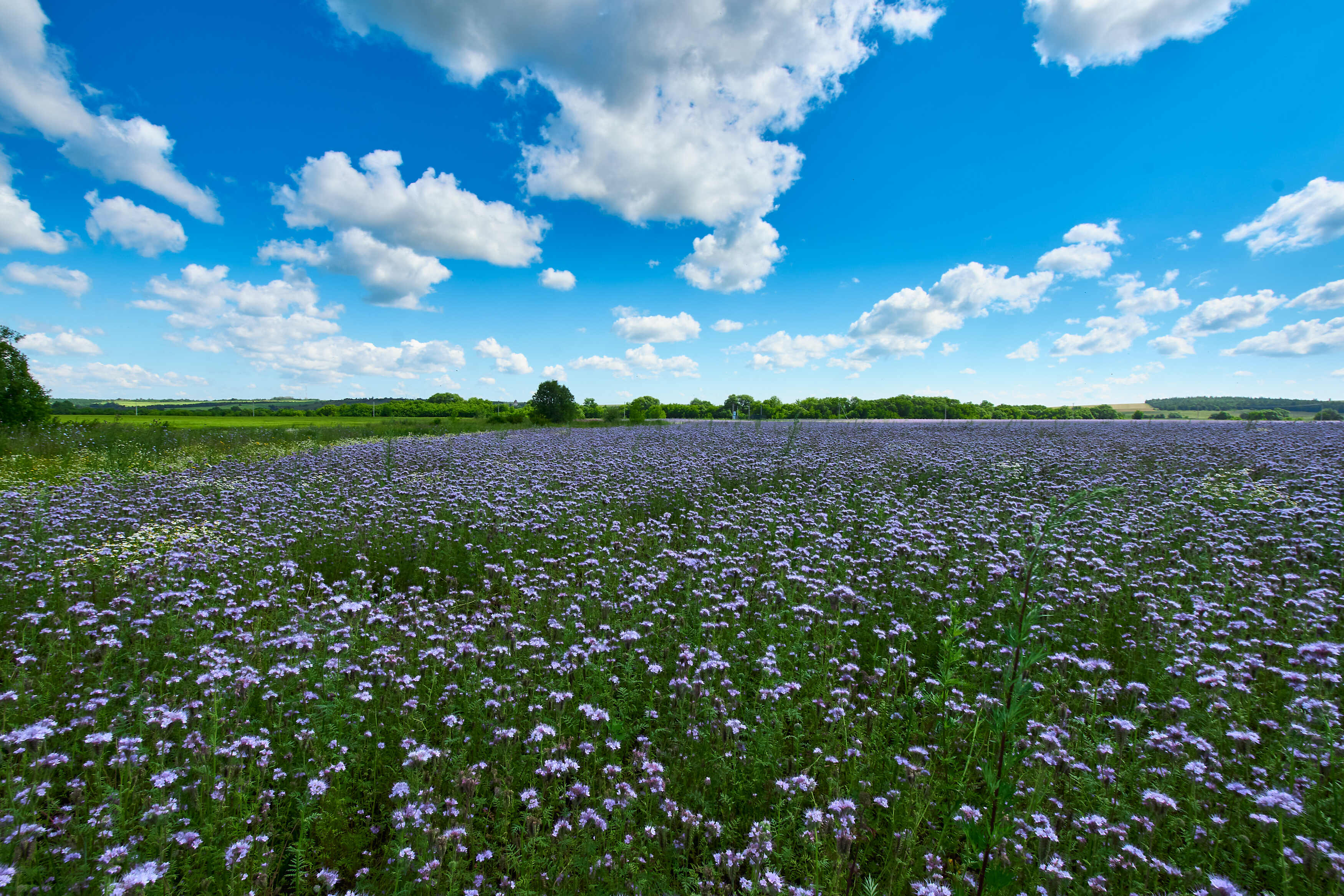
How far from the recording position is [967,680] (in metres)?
4.18

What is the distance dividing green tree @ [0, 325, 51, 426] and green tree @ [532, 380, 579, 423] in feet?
84.5

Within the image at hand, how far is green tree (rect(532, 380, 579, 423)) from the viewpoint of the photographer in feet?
136

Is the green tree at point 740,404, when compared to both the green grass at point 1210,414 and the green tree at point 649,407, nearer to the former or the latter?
the green tree at point 649,407

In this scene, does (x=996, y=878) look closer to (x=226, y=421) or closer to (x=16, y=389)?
(x=16, y=389)

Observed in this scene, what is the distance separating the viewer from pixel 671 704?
12.4 feet

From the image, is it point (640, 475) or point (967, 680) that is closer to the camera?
point (967, 680)

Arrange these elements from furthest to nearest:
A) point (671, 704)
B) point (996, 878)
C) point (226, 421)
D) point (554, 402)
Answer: point (554, 402), point (226, 421), point (671, 704), point (996, 878)

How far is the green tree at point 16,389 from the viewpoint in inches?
767

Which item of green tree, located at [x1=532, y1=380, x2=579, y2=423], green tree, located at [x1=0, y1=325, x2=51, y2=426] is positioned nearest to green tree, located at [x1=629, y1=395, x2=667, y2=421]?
green tree, located at [x1=532, y1=380, x2=579, y2=423]

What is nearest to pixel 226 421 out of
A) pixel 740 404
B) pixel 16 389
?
pixel 16 389

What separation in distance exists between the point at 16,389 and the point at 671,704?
99.8 ft

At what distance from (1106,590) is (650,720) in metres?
4.76

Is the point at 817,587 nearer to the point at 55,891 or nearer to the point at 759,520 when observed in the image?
the point at 759,520

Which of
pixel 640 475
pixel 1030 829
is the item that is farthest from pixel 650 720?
pixel 640 475
